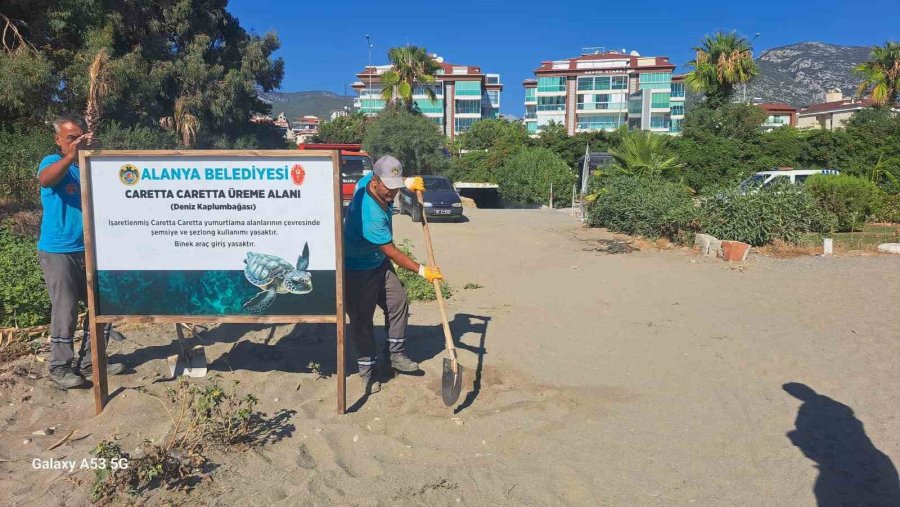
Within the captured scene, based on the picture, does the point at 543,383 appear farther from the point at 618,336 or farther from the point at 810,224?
the point at 810,224

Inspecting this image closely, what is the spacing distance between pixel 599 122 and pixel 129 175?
81.5m

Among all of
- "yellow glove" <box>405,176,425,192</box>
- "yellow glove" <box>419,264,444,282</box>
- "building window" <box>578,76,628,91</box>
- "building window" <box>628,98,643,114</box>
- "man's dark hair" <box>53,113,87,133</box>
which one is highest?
"building window" <box>578,76,628,91</box>

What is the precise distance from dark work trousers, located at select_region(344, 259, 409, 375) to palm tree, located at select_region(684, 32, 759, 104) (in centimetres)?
3799

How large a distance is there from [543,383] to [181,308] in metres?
2.70

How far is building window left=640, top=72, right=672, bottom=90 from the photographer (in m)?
80.2

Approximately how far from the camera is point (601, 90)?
80500mm

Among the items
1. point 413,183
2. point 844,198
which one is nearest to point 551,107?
point 844,198

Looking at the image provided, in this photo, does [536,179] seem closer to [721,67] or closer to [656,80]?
[721,67]

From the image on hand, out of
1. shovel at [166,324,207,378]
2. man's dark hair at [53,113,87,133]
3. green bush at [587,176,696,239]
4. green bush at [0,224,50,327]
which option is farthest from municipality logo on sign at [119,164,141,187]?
green bush at [587,176,696,239]

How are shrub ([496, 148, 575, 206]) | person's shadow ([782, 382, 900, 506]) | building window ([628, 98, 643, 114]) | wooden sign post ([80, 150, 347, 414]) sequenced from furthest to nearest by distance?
building window ([628, 98, 643, 114]) → shrub ([496, 148, 575, 206]) → wooden sign post ([80, 150, 347, 414]) → person's shadow ([782, 382, 900, 506])

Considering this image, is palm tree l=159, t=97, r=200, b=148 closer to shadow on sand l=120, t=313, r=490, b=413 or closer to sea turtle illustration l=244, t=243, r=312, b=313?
shadow on sand l=120, t=313, r=490, b=413

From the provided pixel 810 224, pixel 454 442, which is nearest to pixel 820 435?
pixel 454 442

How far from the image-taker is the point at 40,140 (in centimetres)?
1270

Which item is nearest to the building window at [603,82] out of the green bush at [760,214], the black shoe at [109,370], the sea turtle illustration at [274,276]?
the green bush at [760,214]
